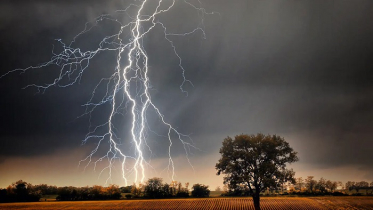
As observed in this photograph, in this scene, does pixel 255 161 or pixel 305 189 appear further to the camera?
pixel 305 189

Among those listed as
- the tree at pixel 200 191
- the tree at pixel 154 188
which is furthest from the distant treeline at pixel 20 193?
the tree at pixel 200 191

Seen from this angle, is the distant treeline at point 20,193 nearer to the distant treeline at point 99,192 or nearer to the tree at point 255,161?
the distant treeline at point 99,192

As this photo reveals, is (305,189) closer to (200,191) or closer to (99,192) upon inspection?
(200,191)

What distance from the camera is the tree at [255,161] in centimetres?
2944

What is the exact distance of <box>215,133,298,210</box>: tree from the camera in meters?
29.4

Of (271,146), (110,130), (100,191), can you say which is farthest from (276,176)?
(100,191)

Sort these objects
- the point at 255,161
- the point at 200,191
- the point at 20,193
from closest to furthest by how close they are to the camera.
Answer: the point at 255,161
the point at 200,191
the point at 20,193

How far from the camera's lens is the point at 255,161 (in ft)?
98.8

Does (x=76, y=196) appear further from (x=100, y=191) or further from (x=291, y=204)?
(x=291, y=204)

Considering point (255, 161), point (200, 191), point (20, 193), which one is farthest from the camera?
point (20, 193)

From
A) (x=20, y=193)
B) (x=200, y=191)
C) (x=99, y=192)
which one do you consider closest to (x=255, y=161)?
(x=200, y=191)

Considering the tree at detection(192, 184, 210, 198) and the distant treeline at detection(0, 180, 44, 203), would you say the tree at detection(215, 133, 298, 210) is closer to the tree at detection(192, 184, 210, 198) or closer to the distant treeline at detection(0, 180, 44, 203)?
the tree at detection(192, 184, 210, 198)

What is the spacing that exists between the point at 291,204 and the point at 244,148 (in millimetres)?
13197

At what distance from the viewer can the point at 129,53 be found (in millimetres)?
39812
